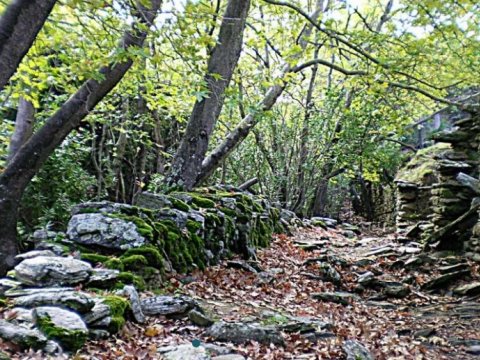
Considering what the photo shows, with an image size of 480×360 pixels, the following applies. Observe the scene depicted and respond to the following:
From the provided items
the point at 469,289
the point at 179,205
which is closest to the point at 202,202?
the point at 179,205

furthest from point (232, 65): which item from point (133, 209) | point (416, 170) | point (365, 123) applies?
point (365, 123)

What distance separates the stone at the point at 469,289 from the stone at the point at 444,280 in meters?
0.28

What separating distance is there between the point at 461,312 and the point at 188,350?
4.16 m

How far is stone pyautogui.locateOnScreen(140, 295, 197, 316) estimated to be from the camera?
13.4 feet

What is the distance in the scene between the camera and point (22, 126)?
307 inches

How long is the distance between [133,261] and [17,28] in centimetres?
285

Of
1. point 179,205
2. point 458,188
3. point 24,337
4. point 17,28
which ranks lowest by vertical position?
point 24,337

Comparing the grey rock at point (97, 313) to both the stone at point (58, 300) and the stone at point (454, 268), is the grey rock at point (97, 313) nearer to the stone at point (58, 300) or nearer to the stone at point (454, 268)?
the stone at point (58, 300)

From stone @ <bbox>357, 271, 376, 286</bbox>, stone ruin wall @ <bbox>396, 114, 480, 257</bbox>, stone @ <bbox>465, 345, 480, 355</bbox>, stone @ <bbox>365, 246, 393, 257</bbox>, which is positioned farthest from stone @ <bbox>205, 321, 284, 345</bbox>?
stone @ <bbox>365, 246, 393, 257</bbox>

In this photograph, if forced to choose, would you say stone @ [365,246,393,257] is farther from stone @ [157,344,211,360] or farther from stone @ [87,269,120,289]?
stone @ [157,344,211,360]

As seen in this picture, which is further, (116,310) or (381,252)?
(381,252)

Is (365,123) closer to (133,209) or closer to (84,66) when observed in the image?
(133,209)

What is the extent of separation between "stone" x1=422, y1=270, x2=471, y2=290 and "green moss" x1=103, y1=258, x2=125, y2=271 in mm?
5099

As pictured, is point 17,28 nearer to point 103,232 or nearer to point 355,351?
point 103,232
